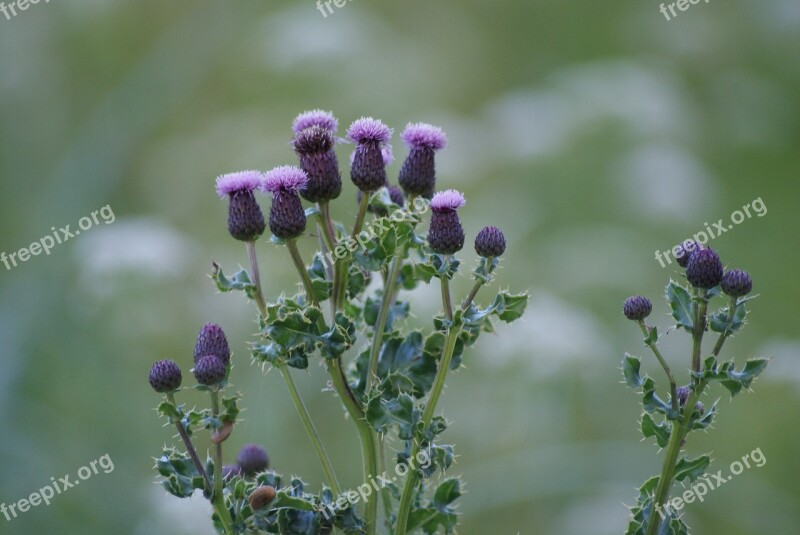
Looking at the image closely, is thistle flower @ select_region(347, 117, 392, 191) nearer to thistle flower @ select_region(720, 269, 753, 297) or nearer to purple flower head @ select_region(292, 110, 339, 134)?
purple flower head @ select_region(292, 110, 339, 134)

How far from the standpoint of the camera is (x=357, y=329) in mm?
1730

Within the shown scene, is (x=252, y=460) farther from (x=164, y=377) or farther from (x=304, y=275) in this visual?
(x=304, y=275)

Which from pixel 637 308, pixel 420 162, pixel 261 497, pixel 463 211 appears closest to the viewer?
pixel 261 497

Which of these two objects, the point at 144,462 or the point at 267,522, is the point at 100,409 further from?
the point at 267,522

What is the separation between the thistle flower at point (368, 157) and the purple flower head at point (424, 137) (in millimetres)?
66

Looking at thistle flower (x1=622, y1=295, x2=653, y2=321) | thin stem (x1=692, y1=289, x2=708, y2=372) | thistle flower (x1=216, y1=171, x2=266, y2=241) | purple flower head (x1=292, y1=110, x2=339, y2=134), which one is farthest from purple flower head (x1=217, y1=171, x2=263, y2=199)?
A: thin stem (x1=692, y1=289, x2=708, y2=372)

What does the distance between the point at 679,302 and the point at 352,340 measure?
0.57 meters

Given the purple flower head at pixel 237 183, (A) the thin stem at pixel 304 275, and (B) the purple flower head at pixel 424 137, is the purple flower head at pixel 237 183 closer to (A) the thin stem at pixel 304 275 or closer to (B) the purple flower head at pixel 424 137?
(A) the thin stem at pixel 304 275

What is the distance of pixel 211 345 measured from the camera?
1.53 m

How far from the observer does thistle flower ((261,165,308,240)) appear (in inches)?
61.1

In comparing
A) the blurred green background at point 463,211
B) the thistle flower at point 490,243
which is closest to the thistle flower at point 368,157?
the thistle flower at point 490,243

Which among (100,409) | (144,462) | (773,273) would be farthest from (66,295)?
(773,273)

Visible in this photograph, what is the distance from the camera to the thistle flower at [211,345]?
5.03ft

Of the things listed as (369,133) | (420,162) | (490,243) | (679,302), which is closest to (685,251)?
(679,302)
